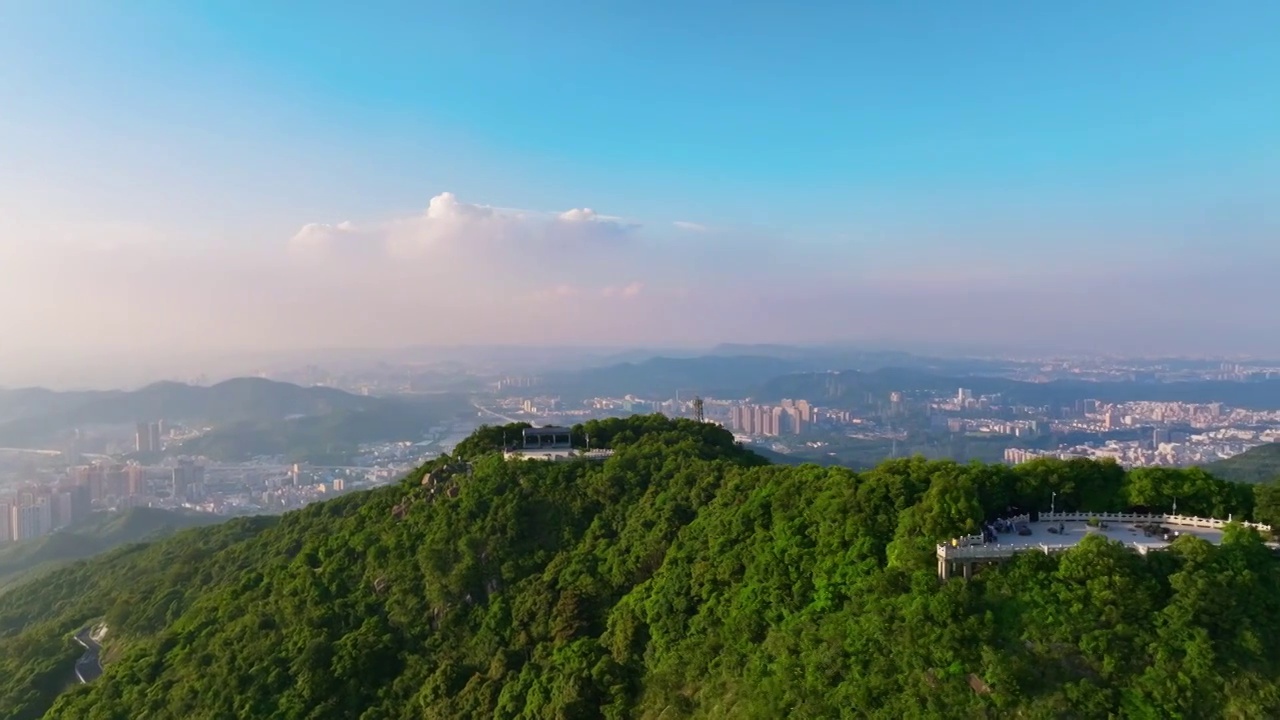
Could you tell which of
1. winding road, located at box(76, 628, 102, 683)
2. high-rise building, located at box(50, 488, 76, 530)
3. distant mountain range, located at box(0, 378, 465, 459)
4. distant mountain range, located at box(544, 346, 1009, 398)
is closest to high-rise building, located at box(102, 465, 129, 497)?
high-rise building, located at box(50, 488, 76, 530)

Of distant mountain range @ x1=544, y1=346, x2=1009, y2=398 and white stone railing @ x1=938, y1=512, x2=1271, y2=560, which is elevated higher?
white stone railing @ x1=938, y1=512, x2=1271, y2=560

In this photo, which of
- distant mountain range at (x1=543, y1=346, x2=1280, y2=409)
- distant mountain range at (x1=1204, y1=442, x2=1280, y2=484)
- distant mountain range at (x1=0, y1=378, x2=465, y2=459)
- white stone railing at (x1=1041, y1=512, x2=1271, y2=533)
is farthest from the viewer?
distant mountain range at (x1=0, y1=378, x2=465, y2=459)

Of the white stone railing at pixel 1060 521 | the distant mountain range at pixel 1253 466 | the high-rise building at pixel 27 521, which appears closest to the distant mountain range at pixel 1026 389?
the distant mountain range at pixel 1253 466

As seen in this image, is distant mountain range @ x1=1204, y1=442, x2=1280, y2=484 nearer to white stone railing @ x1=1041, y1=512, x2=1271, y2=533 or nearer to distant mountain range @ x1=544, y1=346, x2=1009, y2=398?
white stone railing @ x1=1041, y1=512, x2=1271, y2=533

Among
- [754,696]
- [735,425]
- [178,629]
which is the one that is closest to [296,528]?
[178,629]

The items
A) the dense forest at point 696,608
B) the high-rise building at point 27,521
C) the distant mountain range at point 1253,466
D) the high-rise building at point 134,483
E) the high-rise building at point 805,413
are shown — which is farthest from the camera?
the high-rise building at point 805,413

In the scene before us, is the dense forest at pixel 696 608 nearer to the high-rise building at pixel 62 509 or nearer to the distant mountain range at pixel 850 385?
the high-rise building at pixel 62 509

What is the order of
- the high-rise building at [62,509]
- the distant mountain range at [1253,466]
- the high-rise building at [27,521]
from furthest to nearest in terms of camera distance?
1. the high-rise building at [62,509]
2. the high-rise building at [27,521]
3. the distant mountain range at [1253,466]
